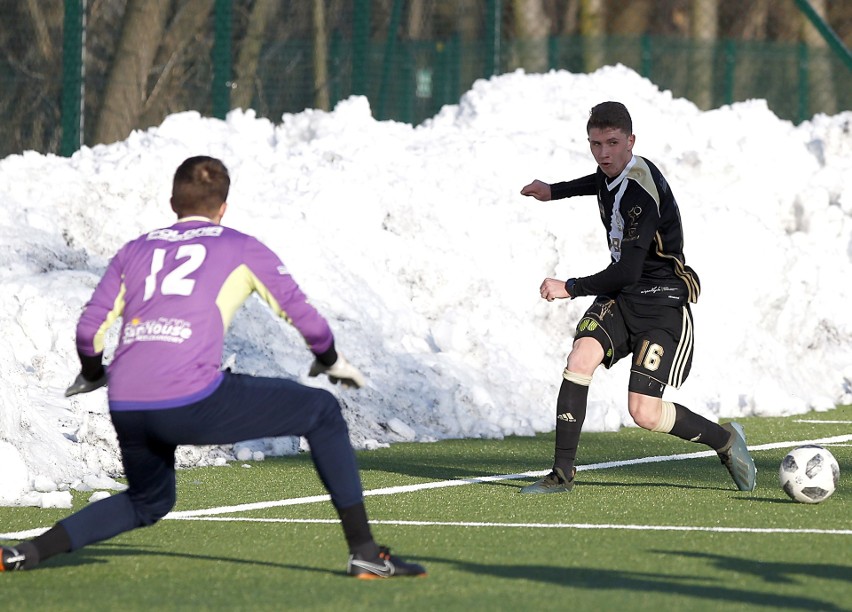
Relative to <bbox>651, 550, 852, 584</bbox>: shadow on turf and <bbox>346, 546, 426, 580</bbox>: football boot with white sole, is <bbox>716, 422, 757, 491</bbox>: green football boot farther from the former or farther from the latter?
<bbox>346, 546, 426, 580</bbox>: football boot with white sole

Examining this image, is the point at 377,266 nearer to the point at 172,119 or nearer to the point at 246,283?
the point at 172,119

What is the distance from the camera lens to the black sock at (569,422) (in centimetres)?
977

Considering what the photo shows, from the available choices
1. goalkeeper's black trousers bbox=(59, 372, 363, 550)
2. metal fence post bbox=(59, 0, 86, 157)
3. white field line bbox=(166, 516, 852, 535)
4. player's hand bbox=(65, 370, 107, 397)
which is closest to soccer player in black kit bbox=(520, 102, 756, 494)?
white field line bbox=(166, 516, 852, 535)

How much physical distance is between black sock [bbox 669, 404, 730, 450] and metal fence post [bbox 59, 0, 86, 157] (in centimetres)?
952

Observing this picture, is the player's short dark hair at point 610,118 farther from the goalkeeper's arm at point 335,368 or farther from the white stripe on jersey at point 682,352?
the goalkeeper's arm at point 335,368

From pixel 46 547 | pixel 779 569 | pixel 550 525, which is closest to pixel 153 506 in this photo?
pixel 46 547

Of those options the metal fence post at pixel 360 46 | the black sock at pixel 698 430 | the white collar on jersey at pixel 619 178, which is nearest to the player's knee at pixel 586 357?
the black sock at pixel 698 430

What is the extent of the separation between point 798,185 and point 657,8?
23329mm

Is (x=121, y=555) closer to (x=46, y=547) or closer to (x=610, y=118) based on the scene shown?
(x=46, y=547)

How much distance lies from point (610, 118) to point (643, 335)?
1.23 m

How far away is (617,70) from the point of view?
1977 centimetres

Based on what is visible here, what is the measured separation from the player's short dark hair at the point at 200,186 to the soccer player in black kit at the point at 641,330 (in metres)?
3.24

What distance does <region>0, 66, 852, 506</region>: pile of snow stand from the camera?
42.4 ft

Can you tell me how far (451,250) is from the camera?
15477 millimetres
